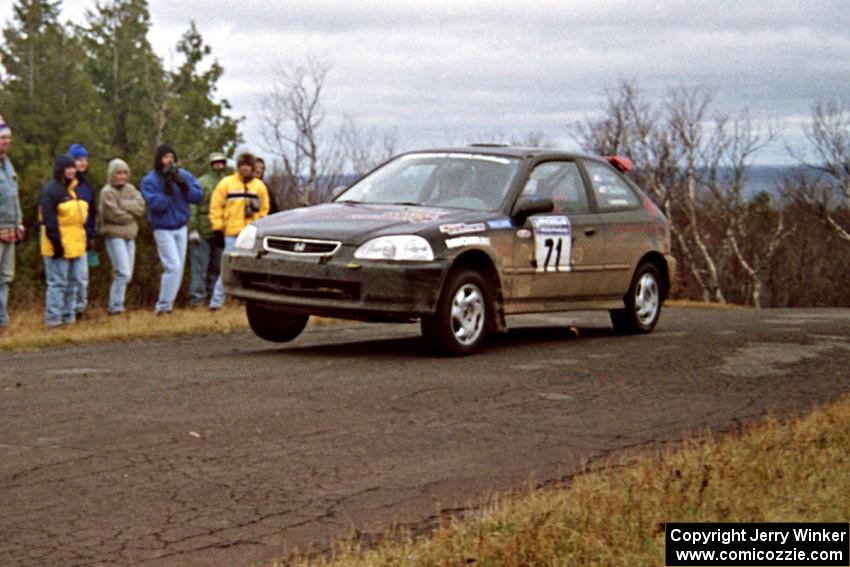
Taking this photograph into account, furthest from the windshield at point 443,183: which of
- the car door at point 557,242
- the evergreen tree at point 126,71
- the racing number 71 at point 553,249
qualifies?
the evergreen tree at point 126,71

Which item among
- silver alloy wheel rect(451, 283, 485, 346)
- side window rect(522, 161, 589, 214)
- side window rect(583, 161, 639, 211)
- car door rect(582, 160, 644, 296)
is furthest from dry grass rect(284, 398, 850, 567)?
side window rect(583, 161, 639, 211)

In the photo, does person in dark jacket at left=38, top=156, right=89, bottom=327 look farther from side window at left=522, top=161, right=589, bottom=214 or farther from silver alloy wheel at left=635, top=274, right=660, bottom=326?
silver alloy wheel at left=635, top=274, right=660, bottom=326

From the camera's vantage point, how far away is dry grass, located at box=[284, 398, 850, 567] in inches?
186

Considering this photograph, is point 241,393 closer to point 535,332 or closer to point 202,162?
point 535,332

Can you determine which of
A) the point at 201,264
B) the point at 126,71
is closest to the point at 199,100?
the point at 126,71

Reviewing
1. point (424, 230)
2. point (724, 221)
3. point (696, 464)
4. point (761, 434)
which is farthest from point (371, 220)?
point (724, 221)

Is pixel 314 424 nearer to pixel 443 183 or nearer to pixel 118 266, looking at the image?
pixel 443 183

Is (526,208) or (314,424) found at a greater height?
(526,208)

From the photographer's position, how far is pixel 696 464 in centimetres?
616

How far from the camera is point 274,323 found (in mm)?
11727

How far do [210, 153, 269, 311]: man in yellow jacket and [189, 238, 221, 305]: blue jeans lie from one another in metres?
0.68

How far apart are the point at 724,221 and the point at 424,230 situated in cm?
6546

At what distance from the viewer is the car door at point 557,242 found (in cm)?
1145

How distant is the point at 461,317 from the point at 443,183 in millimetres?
1424
